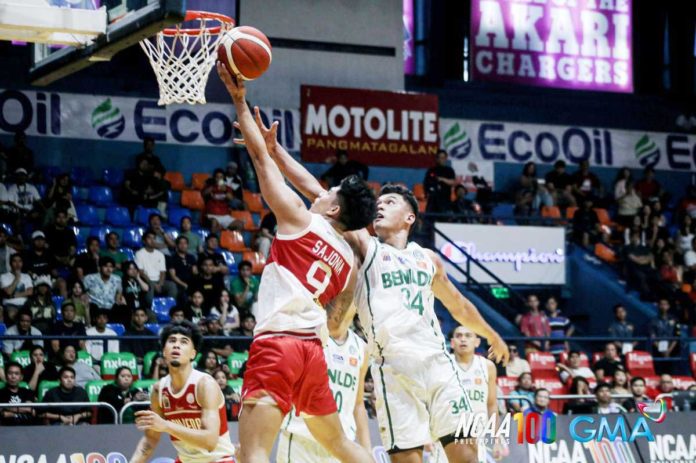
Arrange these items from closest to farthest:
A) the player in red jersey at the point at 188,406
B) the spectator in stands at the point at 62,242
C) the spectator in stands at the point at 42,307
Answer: the player in red jersey at the point at 188,406
the spectator in stands at the point at 42,307
the spectator in stands at the point at 62,242

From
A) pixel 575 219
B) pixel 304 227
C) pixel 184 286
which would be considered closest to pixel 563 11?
pixel 575 219

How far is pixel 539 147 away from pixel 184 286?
9.11m

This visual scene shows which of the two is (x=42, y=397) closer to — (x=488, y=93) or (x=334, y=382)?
(x=334, y=382)

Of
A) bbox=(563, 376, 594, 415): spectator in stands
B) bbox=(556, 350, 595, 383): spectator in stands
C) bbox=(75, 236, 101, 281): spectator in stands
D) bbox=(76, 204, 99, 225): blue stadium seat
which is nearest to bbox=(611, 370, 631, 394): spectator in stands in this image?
bbox=(563, 376, 594, 415): spectator in stands

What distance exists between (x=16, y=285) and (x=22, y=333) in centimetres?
109

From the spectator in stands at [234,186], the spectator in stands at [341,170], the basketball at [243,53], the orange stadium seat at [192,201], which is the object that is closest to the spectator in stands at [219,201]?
the spectator in stands at [234,186]

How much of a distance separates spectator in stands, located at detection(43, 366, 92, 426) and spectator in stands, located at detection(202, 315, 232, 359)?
171 cm

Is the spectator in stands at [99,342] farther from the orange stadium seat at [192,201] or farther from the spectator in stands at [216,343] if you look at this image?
the orange stadium seat at [192,201]

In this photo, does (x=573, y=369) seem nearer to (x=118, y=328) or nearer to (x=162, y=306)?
(x=162, y=306)

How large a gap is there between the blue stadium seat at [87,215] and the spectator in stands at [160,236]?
3.06 feet

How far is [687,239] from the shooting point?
64.1ft

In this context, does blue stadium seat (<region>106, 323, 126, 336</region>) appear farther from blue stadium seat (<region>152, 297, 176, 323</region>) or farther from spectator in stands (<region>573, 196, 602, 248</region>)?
spectator in stands (<region>573, 196, 602, 248</region>)

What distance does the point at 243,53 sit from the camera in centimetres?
645

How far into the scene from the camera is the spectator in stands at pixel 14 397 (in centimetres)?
1126
